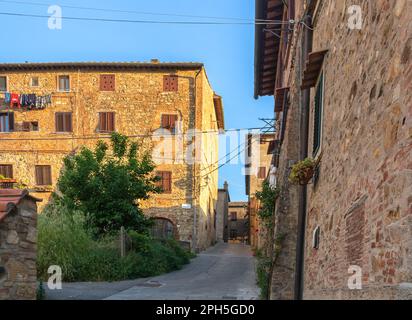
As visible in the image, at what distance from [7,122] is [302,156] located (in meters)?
21.0

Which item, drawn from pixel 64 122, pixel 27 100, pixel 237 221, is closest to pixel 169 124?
pixel 64 122

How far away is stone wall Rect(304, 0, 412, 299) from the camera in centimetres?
253

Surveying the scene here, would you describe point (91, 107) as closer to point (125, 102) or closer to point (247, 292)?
point (125, 102)

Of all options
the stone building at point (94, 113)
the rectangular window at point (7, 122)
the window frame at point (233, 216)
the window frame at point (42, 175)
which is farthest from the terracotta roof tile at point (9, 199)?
the window frame at point (233, 216)

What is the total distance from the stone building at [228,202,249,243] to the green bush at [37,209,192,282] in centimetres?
3265

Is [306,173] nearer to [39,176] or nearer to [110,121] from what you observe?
[110,121]

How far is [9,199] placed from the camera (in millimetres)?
4941

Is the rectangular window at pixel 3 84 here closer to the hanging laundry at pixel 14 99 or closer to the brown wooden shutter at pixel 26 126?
the hanging laundry at pixel 14 99

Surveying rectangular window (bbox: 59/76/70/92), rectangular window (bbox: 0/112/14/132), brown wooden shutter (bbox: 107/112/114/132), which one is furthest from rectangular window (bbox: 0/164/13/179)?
brown wooden shutter (bbox: 107/112/114/132)

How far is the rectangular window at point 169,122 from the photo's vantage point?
75.6 feet

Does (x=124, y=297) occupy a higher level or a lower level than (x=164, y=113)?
lower
